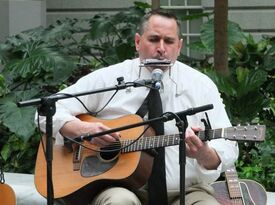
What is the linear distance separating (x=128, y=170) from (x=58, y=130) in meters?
0.55

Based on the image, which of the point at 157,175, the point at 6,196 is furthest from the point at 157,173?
the point at 6,196

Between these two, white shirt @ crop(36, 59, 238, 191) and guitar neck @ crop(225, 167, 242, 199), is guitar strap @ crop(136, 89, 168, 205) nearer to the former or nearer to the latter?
white shirt @ crop(36, 59, 238, 191)

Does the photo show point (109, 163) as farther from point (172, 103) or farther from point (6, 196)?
point (6, 196)

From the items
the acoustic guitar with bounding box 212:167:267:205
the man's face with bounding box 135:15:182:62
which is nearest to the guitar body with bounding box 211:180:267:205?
the acoustic guitar with bounding box 212:167:267:205

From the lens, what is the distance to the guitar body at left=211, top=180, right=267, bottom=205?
379 cm

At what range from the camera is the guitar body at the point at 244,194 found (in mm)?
3795

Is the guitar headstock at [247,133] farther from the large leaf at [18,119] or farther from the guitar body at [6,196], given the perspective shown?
the large leaf at [18,119]

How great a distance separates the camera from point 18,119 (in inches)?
224

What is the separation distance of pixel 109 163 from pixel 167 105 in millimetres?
466

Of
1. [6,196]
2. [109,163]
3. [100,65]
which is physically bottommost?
[6,196]

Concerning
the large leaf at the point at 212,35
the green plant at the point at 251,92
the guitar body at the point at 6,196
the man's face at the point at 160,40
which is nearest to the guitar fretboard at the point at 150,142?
the man's face at the point at 160,40

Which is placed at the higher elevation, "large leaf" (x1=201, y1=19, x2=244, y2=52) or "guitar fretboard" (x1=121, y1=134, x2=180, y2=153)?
"large leaf" (x1=201, y1=19, x2=244, y2=52)

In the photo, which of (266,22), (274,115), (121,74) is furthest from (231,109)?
(266,22)

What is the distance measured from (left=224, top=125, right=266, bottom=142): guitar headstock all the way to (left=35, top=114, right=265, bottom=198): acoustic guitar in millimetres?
54
